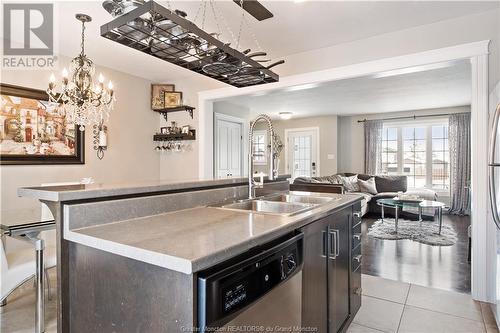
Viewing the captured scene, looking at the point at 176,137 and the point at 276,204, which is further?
the point at 176,137

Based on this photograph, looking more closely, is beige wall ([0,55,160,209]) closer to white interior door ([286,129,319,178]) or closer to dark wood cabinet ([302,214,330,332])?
dark wood cabinet ([302,214,330,332])

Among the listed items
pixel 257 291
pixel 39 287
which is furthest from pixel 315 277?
pixel 39 287

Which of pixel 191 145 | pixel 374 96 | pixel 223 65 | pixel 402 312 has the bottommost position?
pixel 402 312

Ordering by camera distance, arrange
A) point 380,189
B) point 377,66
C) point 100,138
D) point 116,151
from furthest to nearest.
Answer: point 380,189 < point 116,151 < point 100,138 < point 377,66

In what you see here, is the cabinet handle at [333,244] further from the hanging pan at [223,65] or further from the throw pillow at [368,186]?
the throw pillow at [368,186]

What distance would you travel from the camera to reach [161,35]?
5.06 feet

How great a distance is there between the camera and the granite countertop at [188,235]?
84 centimetres

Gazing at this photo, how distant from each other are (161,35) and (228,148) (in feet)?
13.6

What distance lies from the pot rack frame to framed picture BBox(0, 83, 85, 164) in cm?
232

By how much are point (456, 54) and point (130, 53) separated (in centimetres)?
344

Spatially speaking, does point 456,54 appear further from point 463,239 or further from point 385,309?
point 463,239

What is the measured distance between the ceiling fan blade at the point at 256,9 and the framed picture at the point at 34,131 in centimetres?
253

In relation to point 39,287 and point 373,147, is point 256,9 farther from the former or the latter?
point 373,147

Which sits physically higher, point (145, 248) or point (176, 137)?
point (176, 137)
